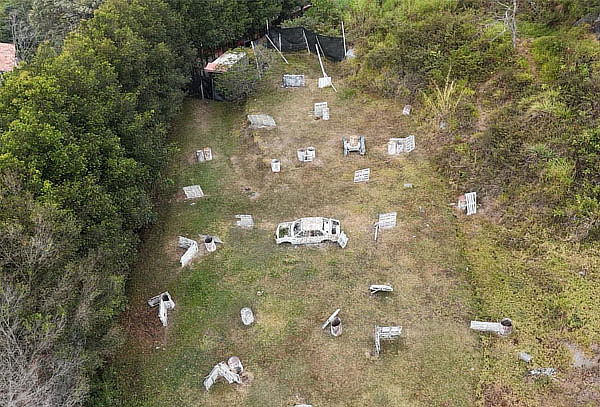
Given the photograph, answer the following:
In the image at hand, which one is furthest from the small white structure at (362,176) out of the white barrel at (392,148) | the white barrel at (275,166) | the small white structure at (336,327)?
the small white structure at (336,327)

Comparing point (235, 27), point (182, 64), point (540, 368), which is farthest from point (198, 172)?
point (540, 368)

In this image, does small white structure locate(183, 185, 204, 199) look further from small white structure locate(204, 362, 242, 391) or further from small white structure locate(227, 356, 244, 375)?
Answer: small white structure locate(204, 362, 242, 391)

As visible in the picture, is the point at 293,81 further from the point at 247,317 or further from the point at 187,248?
the point at 247,317

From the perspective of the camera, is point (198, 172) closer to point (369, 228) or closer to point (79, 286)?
point (369, 228)

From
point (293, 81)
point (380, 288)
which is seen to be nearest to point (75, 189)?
point (380, 288)

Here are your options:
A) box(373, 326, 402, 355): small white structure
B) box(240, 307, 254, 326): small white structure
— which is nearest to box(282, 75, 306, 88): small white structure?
box(240, 307, 254, 326): small white structure

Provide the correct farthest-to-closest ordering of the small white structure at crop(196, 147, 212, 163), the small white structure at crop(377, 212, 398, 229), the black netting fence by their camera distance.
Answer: the black netting fence < the small white structure at crop(196, 147, 212, 163) < the small white structure at crop(377, 212, 398, 229)
